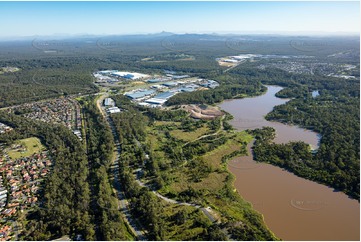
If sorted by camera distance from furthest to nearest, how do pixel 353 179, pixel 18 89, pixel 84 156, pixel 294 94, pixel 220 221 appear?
pixel 18 89 < pixel 294 94 < pixel 84 156 < pixel 353 179 < pixel 220 221

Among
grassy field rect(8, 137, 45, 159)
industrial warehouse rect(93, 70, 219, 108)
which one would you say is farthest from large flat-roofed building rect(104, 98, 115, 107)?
grassy field rect(8, 137, 45, 159)

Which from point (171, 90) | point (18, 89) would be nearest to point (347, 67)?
point (171, 90)

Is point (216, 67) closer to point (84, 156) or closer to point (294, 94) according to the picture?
point (294, 94)

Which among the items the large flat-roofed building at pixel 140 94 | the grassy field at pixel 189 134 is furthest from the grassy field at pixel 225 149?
the large flat-roofed building at pixel 140 94

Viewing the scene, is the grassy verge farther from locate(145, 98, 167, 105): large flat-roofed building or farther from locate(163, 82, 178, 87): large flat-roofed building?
locate(163, 82, 178, 87): large flat-roofed building

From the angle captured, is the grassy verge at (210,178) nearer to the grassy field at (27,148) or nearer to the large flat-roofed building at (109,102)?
the grassy field at (27,148)

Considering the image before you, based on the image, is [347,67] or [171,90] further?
[347,67]

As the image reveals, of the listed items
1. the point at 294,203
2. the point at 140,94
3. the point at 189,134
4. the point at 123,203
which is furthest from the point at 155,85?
the point at 294,203
